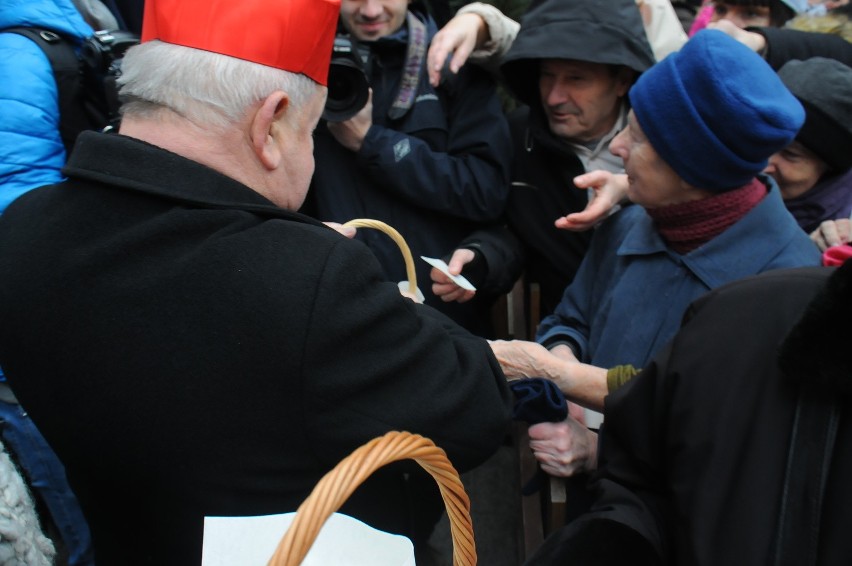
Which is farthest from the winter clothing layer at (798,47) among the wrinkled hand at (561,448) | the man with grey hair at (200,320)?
the man with grey hair at (200,320)

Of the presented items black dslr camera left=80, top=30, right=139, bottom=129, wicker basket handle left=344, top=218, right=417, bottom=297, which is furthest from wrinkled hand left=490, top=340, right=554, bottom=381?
black dslr camera left=80, top=30, right=139, bottom=129

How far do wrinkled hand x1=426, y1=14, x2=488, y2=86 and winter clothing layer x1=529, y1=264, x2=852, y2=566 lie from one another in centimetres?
118

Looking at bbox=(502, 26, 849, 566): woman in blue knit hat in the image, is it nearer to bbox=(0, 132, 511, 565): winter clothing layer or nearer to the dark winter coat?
the dark winter coat

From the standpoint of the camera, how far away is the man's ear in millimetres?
1085

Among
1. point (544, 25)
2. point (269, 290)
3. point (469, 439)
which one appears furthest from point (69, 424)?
point (544, 25)

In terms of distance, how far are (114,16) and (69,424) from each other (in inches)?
79.9

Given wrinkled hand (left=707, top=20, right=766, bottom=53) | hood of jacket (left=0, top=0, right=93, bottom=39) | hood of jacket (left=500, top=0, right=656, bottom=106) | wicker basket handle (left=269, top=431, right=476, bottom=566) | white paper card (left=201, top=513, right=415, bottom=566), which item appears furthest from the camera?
wrinkled hand (left=707, top=20, right=766, bottom=53)

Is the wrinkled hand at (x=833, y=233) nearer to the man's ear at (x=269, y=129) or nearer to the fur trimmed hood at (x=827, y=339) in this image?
the fur trimmed hood at (x=827, y=339)

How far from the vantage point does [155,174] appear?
100 centimetres

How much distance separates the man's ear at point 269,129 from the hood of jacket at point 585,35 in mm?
1202

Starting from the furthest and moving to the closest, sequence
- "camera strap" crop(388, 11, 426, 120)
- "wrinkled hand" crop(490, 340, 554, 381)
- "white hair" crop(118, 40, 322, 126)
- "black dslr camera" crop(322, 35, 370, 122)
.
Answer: "camera strap" crop(388, 11, 426, 120) → "black dslr camera" crop(322, 35, 370, 122) → "wrinkled hand" crop(490, 340, 554, 381) → "white hair" crop(118, 40, 322, 126)

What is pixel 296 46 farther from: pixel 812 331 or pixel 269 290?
pixel 812 331

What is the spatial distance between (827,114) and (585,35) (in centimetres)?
71

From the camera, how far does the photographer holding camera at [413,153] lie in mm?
2189
